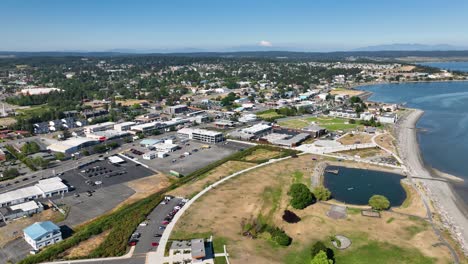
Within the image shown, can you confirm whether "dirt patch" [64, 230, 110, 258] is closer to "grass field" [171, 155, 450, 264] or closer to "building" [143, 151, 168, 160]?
"grass field" [171, 155, 450, 264]

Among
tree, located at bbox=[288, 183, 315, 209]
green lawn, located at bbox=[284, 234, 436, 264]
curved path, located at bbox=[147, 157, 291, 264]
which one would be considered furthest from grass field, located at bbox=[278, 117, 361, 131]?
green lawn, located at bbox=[284, 234, 436, 264]

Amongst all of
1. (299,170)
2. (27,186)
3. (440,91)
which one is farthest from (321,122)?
(440,91)

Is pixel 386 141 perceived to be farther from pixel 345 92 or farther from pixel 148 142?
pixel 345 92

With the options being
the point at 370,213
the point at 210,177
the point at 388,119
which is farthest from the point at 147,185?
the point at 388,119

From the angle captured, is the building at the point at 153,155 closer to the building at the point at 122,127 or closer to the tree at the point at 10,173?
the tree at the point at 10,173

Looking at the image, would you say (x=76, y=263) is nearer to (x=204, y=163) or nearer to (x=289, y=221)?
(x=289, y=221)

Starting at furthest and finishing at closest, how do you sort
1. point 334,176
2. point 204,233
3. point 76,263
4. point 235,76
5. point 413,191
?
point 235,76, point 334,176, point 413,191, point 204,233, point 76,263
